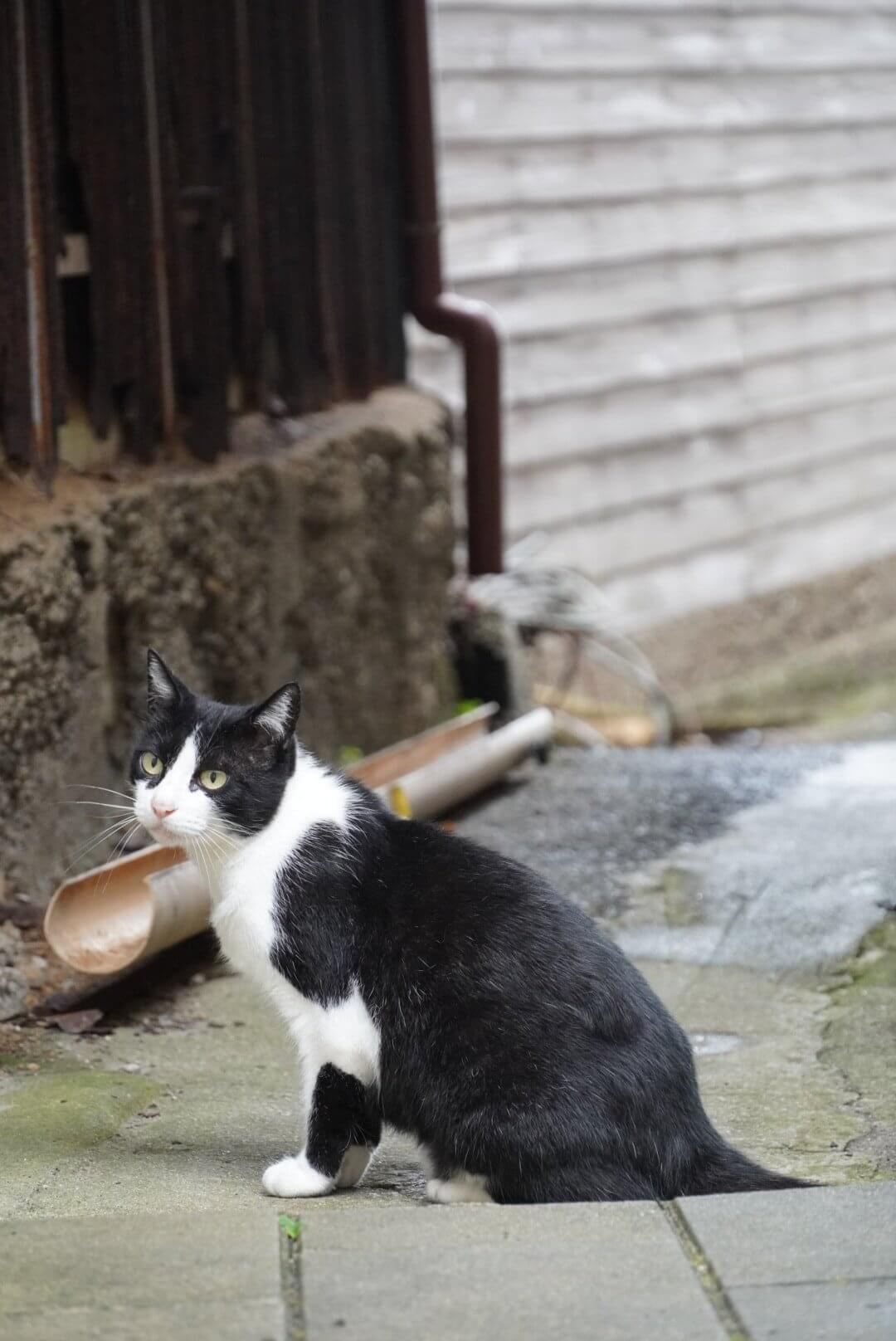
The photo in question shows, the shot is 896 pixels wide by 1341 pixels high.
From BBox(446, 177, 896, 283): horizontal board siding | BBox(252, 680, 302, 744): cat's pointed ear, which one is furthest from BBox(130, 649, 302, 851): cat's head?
BBox(446, 177, 896, 283): horizontal board siding

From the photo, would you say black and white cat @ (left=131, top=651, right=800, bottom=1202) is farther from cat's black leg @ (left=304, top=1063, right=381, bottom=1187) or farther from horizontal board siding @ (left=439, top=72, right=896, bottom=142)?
horizontal board siding @ (left=439, top=72, right=896, bottom=142)

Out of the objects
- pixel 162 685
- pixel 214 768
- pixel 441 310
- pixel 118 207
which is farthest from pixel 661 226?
pixel 214 768

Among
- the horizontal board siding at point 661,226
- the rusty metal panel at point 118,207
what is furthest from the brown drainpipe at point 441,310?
the rusty metal panel at point 118,207

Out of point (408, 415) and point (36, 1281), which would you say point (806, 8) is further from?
point (36, 1281)

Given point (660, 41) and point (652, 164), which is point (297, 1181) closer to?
point (652, 164)

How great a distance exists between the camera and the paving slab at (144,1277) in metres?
2.02

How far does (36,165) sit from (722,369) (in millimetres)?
5153

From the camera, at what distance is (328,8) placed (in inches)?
211

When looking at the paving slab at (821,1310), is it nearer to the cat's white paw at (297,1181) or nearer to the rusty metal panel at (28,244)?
the cat's white paw at (297,1181)

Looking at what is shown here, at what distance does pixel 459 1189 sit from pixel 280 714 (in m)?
0.84

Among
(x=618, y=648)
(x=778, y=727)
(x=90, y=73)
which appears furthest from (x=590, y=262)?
(x=90, y=73)

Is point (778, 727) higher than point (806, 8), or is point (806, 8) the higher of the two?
point (806, 8)

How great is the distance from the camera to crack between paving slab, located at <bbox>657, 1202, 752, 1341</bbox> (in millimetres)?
2012

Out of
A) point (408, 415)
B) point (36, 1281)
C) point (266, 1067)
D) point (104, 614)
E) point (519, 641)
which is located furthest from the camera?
point (519, 641)
